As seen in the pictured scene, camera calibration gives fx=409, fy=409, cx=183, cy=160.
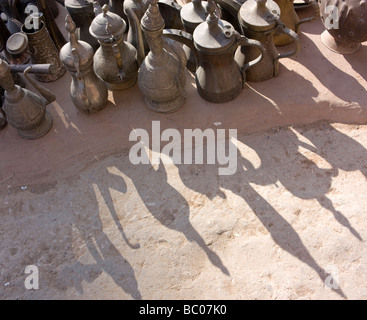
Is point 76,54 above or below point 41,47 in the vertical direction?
above

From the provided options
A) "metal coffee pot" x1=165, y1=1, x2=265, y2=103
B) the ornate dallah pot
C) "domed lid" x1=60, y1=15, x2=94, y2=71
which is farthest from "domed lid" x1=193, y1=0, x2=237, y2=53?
the ornate dallah pot

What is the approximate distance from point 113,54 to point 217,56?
2.45ft

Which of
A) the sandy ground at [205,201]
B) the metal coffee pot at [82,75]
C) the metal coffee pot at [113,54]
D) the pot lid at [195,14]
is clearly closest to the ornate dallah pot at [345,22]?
Answer: the sandy ground at [205,201]

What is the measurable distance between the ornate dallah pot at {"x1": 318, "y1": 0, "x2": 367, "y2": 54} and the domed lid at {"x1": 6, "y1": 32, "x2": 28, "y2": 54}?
7.39ft

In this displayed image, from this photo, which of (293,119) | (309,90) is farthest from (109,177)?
(309,90)

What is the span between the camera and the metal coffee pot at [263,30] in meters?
2.78

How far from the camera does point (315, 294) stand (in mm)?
2277

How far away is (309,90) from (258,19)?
0.67 meters

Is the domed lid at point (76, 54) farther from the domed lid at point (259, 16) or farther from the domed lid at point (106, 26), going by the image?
the domed lid at point (259, 16)

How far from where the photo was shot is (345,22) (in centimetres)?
300

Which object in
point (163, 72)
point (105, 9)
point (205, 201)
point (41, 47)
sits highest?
point (105, 9)

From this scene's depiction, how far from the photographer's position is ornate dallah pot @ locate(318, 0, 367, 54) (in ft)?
9.59

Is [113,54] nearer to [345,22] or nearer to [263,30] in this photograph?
[263,30]

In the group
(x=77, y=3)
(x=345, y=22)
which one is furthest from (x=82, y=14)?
(x=345, y=22)
